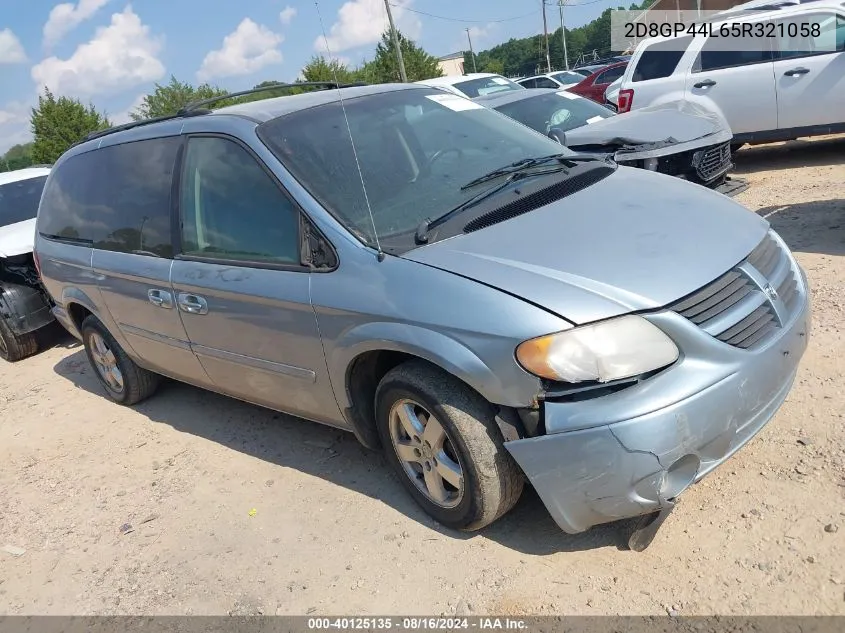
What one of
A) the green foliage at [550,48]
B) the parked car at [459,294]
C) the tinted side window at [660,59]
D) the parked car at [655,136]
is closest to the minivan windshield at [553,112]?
the parked car at [655,136]

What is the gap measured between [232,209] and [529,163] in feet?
4.84

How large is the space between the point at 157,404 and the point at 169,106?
99.0ft

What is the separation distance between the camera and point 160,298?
3.94m

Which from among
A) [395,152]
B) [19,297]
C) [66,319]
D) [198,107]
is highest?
[198,107]

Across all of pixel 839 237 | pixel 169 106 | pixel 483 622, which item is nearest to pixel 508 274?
pixel 483 622

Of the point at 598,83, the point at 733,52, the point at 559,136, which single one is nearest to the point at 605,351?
the point at 559,136

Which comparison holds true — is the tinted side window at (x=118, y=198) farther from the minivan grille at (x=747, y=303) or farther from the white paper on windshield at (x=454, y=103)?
the minivan grille at (x=747, y=303)

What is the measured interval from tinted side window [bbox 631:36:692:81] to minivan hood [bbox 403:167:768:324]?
22.3ft

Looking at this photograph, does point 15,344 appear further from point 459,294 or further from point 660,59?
point 660,59

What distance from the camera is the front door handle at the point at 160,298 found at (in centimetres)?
386

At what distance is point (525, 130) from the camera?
3.97m

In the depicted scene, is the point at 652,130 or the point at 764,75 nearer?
the point at 652,130

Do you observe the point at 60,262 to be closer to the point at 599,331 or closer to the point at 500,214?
the point at 500,214

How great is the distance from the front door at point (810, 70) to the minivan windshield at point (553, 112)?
216 cm
